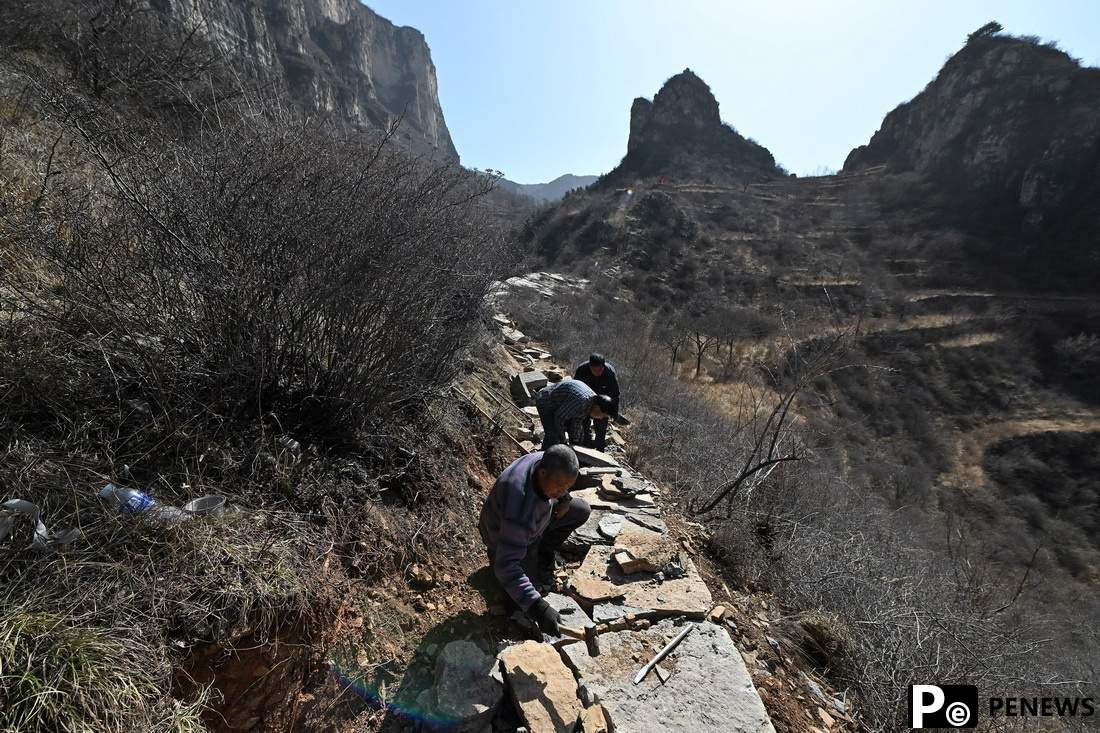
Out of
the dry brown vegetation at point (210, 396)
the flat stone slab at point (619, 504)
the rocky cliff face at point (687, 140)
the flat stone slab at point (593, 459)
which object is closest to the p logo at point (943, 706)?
the flat stone slab at point (619, 504)

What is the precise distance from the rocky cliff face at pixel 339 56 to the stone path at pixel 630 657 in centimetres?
305

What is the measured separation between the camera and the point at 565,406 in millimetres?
4105

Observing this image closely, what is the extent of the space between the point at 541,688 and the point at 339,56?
3003 inches

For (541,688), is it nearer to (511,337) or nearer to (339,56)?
(511,337)

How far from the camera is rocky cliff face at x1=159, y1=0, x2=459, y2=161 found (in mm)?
5695

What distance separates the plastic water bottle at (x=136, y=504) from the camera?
5.68 feet

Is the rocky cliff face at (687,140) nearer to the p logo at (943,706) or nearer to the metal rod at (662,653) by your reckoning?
the p logo at (943,706)

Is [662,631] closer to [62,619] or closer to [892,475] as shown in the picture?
[62,619]

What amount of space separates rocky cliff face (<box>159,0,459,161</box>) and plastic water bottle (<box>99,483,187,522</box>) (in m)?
2.36

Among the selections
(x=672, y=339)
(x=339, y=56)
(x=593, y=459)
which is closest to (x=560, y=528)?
(x=593, y=459)

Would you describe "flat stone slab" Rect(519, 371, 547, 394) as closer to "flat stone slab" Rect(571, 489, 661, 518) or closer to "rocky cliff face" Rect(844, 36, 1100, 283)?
"flat stone slab" Rect(571, 489, 661, 518)

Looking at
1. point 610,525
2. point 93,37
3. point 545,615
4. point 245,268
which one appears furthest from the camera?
point 93,37

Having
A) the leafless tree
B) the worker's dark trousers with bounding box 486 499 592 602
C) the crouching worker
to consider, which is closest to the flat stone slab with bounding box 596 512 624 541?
the worker's dark trousers with bounding box 486 499 592 602

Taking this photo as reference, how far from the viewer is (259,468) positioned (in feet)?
7.33
